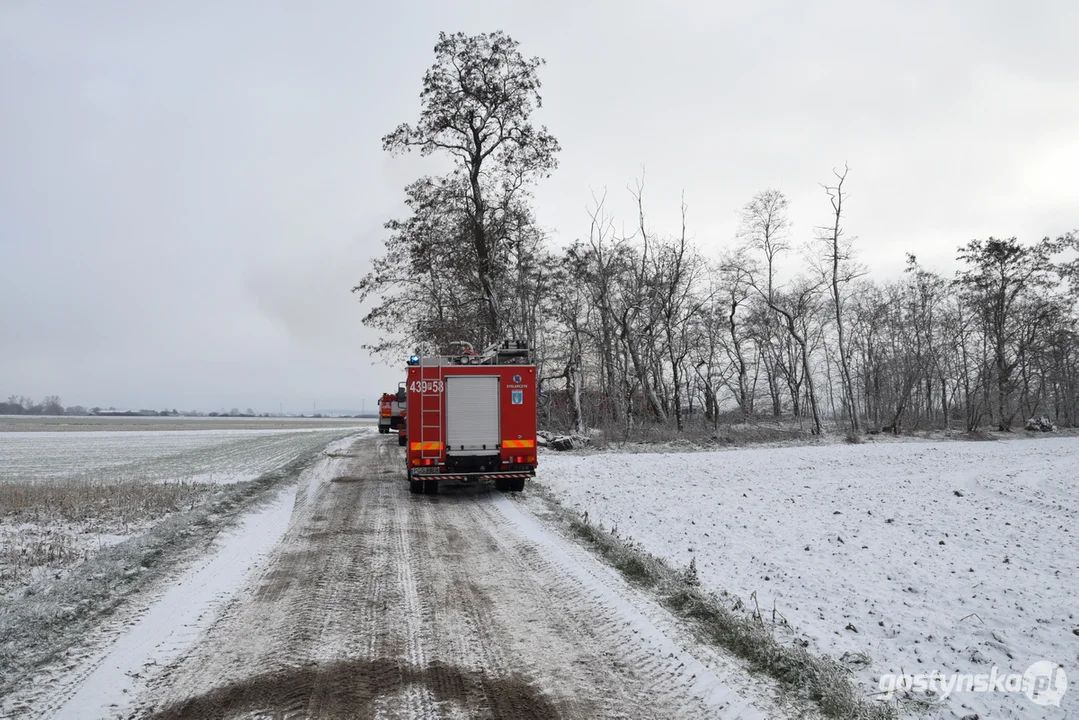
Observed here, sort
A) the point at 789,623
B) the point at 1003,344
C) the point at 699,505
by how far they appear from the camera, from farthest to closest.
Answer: the point at 1003,344 < the point at 699,505 < the point at 789,623

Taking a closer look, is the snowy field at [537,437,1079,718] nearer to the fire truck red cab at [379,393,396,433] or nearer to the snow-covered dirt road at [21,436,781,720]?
the snow-covered dirt road at [21,436,781,720]

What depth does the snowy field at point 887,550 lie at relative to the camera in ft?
15.6

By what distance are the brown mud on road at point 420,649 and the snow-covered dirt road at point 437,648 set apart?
1 centimetres

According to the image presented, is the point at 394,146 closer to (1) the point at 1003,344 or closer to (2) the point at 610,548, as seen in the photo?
(2) the point at 610,548

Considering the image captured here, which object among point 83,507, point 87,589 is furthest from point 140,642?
point 83,507

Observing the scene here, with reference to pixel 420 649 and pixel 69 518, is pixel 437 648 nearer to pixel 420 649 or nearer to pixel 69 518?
pixel 420 649

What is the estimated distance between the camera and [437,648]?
185 inches

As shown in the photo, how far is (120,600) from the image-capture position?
5.80 m

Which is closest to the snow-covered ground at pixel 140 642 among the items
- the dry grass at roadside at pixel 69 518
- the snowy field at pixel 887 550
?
the dry grass at roadside at pixel 69 518

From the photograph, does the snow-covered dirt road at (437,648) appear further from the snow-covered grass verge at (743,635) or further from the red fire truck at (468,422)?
the red fire truck at (468,422)

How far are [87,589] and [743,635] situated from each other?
6.21 metres

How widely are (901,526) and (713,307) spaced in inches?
1312

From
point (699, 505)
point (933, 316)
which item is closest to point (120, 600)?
point (699, 505)

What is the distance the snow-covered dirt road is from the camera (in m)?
3.81
